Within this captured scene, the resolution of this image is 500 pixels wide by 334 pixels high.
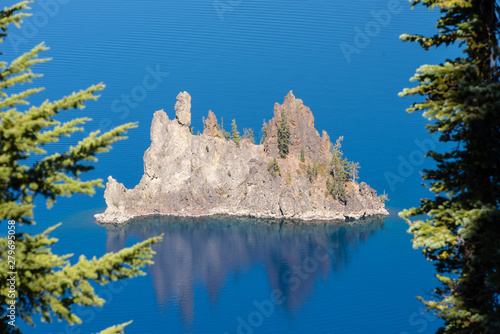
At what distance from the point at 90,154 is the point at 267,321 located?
74.4 meters

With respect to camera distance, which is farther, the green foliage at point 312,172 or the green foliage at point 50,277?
the green foliage at point 312,172

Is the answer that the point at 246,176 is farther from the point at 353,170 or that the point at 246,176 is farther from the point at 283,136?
the point at 353,170

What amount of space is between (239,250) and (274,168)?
2625cm

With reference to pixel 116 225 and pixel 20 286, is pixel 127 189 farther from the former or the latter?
pixel 20 286

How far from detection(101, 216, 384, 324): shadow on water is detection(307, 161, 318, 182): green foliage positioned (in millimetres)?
10888

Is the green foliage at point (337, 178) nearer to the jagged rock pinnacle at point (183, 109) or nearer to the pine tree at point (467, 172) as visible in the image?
the jagged rock pinnacle at point (183, 109)

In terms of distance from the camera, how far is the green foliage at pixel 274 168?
134500 millimetres

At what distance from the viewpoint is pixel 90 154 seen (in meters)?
14.6

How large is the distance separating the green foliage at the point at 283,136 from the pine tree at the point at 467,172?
119m

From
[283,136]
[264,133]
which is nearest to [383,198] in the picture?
[283,136]

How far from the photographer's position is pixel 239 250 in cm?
11700

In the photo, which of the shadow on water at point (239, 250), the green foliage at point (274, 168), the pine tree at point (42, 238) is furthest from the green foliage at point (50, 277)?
the green foliage at point (274, 168)

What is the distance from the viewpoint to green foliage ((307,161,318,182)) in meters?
134

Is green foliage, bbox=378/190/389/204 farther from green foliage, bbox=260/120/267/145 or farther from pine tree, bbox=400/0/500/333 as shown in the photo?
pine tree, bbox=400/0/500/333
